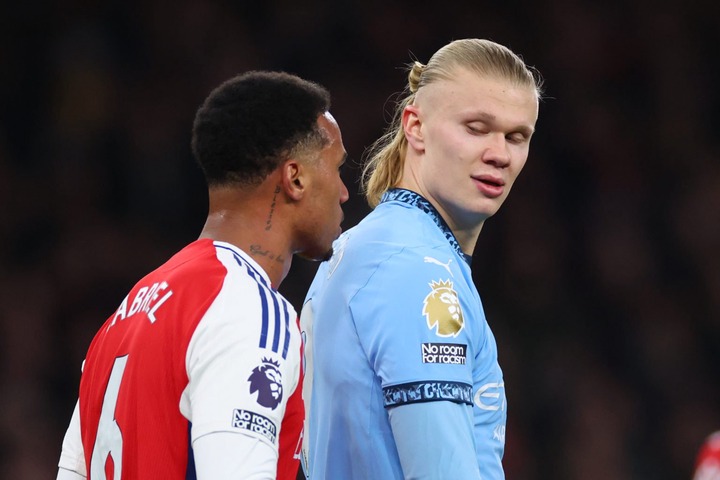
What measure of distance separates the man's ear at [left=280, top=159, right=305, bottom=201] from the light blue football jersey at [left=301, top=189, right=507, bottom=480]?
1.01ft

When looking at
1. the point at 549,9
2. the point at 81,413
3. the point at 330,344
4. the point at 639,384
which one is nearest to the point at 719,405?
the point at 639,384

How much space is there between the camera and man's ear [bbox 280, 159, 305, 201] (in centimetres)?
232

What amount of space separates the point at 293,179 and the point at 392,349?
439 millimetres

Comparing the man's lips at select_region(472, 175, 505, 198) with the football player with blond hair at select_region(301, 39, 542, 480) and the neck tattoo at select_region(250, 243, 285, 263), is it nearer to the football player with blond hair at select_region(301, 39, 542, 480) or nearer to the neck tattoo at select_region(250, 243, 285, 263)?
the football player with blond hair at select_region(301, 39, 542, 480)

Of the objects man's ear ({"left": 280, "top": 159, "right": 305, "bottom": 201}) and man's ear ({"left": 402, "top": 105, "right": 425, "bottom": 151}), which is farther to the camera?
man's ear ({"left": 402, "top": 105, "right": 425, "bottom": 151})

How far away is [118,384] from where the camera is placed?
2.12 metres

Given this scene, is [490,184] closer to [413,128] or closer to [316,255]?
[413,128]

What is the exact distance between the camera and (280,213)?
232 centimetres

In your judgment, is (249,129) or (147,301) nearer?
(147,301)

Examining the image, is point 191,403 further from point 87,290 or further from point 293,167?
point 87,290

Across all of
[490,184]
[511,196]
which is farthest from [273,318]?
[511,196]

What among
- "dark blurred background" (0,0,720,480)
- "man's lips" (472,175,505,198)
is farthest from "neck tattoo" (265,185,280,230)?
"dark blurred background" (0,0,720,480)

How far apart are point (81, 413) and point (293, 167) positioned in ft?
2.26

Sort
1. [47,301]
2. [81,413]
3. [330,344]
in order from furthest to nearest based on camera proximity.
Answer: [47,301]
[330,344]
[81,413]
